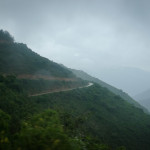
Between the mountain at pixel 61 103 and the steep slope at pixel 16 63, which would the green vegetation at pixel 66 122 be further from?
the steep slope at pixel 16 63

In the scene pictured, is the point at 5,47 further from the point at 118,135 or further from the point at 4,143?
the point at 4,143

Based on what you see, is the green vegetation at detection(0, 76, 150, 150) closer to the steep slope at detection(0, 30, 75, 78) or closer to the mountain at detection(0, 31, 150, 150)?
the mountain at detection(0, 31, 150, 150)

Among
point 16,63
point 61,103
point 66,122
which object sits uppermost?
point 16,63

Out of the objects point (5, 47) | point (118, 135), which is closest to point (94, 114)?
point (118, 135)

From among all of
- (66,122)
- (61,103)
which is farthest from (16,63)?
(66,122)

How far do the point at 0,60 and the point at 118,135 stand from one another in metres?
28.2

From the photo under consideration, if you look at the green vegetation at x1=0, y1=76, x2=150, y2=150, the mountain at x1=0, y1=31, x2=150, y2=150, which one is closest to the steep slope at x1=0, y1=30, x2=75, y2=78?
the mountain at x1=0, y1=31, x2=150, y2=150

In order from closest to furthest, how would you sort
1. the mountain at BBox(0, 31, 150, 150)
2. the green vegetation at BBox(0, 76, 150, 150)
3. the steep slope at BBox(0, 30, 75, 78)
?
the green vegetation at BBox(0, 76, 150, 150) → the mountain at BBox(0, 31, 150, 150) → the steep slope at BBox(0, 30, 75, 78)

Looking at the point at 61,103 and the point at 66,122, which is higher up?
the point at 66,122

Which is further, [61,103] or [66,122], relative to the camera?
[61,103]

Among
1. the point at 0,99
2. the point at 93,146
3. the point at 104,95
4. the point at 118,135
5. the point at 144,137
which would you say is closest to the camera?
the point at 93,146

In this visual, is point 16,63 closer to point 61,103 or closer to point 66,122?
point 61,103

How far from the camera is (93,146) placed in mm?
7180

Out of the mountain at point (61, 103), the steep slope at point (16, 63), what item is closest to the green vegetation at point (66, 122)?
the mountain at point (61, 103)
